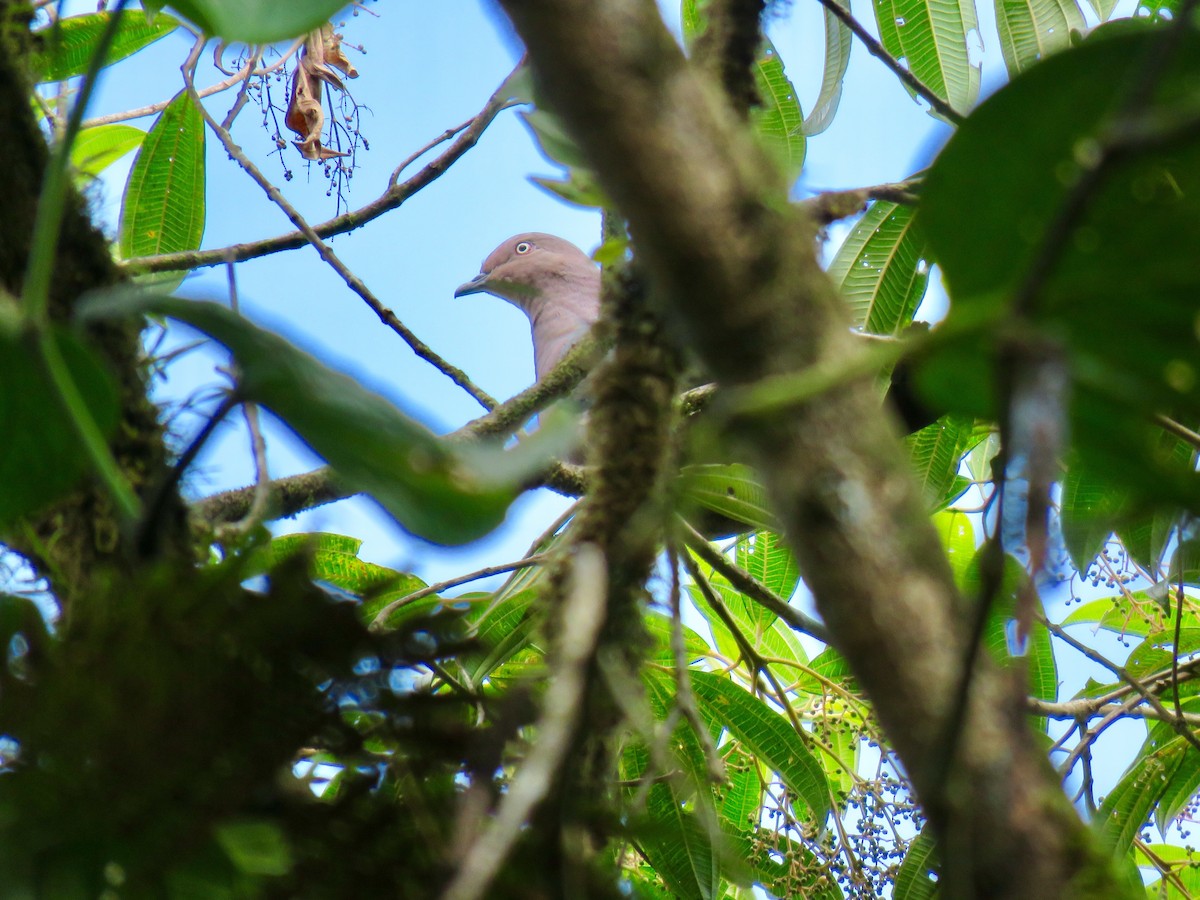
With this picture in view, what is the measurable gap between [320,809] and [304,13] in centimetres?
37

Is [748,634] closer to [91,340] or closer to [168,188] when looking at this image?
[168,188]

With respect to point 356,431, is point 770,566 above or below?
above

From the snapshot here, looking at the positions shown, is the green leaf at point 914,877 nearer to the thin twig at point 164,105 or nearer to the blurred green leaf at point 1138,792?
the blurred green leaf at point 1138,792

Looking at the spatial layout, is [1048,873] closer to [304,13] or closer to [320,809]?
[320,809]

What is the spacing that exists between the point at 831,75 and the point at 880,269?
0.29 meters

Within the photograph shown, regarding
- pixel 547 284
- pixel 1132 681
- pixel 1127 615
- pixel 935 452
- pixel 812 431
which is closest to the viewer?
pixel 812 431

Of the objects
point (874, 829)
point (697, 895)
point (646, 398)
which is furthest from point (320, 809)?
point (874, 829)

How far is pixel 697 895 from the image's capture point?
1.44 m

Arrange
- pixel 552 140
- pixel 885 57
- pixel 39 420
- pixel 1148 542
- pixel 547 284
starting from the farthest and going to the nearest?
pixel 547 284 < pixel 1148 542 < pixel 885 57 < pixel 552 140 < pixel 39 420

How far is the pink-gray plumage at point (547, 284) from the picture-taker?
3.09 metres

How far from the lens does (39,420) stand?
49 centimetres

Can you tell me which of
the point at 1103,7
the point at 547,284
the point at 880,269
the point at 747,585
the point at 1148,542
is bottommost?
the point at 747,585

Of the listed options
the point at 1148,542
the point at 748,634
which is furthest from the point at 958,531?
the point at 1148,542

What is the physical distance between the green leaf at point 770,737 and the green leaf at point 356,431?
1.24 metres
